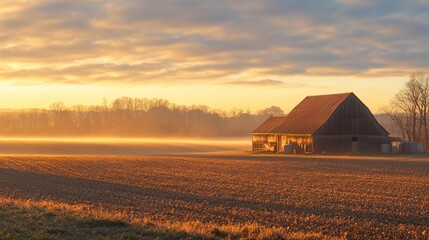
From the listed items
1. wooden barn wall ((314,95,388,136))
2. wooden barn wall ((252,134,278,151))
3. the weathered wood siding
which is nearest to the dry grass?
the weathered wood siding

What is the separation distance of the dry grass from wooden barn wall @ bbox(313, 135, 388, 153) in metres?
26.9

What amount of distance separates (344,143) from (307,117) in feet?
22.1

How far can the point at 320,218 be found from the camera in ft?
55.2

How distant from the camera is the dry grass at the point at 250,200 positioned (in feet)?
48.1

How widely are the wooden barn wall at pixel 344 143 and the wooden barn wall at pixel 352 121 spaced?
0.54 m

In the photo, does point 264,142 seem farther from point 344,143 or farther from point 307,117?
point 344,143

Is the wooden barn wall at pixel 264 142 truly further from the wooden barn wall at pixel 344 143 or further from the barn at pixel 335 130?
the wooden barn wall at pixel 344 143

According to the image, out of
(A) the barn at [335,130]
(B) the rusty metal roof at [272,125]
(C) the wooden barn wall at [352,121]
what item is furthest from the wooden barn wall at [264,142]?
(C) the wooden barn wall at [352,121]

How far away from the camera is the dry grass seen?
1466 centimetres

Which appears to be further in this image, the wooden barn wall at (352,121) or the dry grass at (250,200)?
the wooden barn wall at (352,121)

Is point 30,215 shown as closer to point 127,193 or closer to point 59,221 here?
point 59,221

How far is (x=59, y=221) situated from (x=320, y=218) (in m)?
8.21

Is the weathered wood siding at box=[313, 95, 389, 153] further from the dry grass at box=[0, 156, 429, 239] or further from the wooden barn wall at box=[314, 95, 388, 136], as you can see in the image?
the dry grass at box=[0, 156, 429, 239]

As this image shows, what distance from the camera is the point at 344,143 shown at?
65375 millimetres
